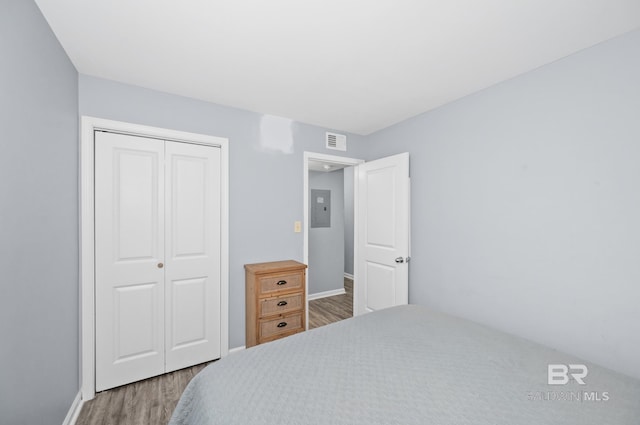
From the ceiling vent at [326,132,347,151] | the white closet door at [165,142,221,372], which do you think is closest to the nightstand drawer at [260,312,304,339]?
the white closet door at [165,142,221,372]

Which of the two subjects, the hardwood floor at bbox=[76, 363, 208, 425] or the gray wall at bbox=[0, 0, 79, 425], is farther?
the hardwood floor at bbox=[76, 363, 208, 425]

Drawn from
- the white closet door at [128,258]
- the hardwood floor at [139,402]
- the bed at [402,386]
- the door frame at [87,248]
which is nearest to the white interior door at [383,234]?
the bed at [402,386]

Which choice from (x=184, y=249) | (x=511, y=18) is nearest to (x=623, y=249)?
(x=511, y=18)

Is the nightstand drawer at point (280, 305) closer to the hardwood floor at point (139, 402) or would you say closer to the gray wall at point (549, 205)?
the hardwood floor at point (139, 402)

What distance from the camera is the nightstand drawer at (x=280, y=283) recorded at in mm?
2551

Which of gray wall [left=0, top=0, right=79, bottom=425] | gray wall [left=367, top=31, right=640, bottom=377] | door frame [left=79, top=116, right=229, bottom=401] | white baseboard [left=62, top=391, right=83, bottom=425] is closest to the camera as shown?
gray wall [left=0, top=0, right=79, bottom=425]

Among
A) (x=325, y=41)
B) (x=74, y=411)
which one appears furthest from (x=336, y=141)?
(x=74, y=411)

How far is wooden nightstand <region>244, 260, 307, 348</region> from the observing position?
2.52 meters

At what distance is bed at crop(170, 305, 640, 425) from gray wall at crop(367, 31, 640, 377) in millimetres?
563

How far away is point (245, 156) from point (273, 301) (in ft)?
4.87

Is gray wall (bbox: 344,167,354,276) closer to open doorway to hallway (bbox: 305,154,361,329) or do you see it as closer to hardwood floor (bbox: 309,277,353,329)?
open doorway to hallway (bbox: 305,154,361,329)

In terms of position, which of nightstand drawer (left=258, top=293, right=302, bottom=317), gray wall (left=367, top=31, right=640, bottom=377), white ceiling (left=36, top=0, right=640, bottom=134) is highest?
white ceiling (left=36, top=0, right=640, bottom=134)

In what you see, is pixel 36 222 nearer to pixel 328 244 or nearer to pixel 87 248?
pixel 87 248

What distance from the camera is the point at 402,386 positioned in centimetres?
115
